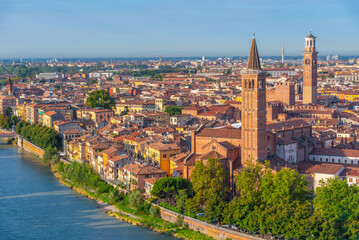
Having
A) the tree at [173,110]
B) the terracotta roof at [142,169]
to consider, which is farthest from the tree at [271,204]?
the tree at [173,110]

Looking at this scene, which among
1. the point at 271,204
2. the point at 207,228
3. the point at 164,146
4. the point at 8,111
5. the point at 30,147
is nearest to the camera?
the point at 271,204

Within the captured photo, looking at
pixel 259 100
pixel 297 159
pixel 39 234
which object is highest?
pixel 259 100

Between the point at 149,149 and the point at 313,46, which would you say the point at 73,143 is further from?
the point at 313,46

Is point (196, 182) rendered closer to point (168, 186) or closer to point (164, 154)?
point (168, 186)

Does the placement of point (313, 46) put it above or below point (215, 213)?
above

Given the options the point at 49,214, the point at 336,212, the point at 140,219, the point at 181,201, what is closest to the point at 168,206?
the point at 181,201

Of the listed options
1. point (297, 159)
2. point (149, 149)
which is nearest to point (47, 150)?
point (149, 149)

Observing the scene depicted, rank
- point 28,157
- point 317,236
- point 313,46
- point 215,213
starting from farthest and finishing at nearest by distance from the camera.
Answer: point 313,46 < point 28,157 < point 215,213 < point 317,236
